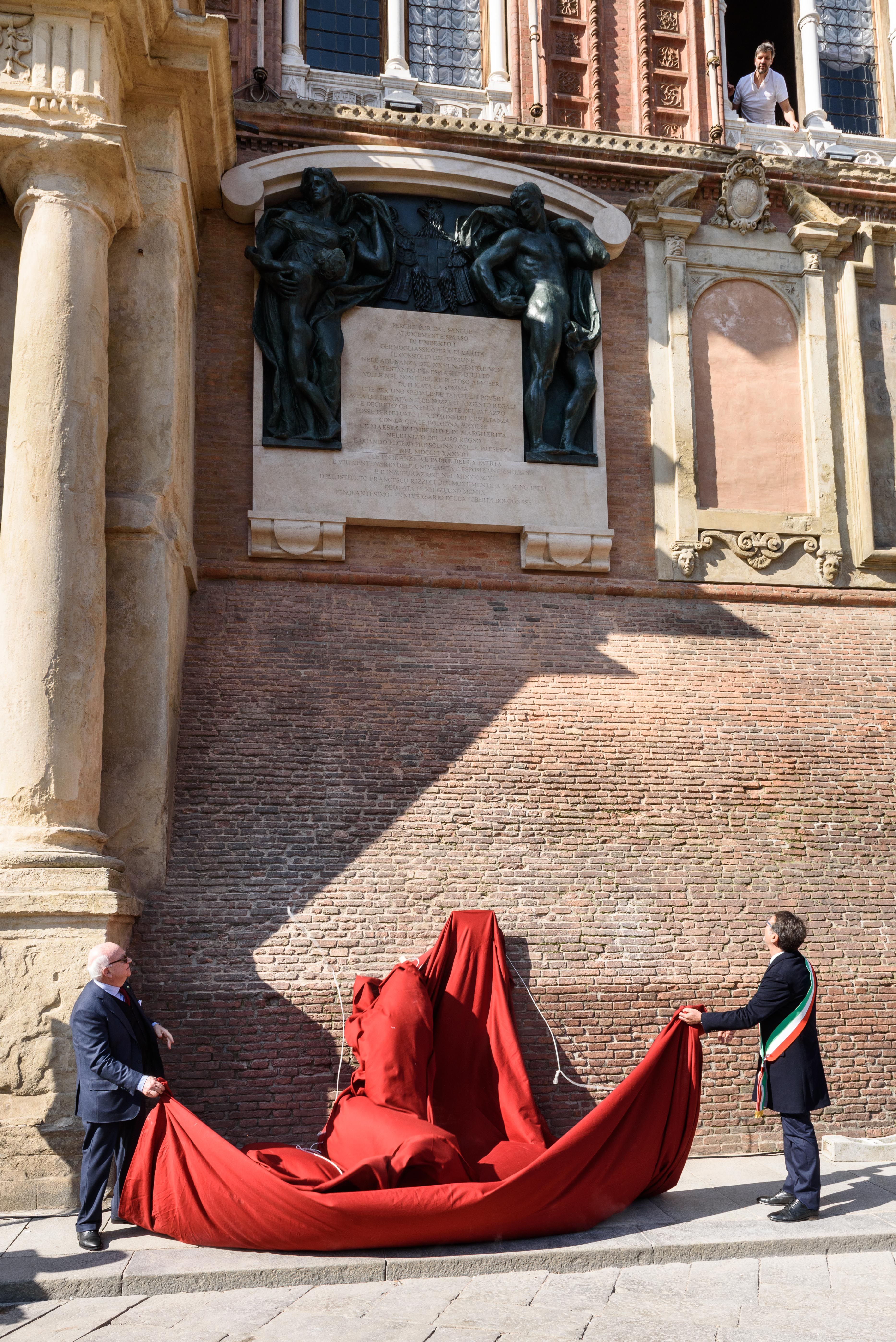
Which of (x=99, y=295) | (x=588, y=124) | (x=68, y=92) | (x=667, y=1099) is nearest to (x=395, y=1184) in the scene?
(x=667, y=1099)

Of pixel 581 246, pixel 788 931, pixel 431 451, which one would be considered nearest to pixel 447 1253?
pixel 788 931

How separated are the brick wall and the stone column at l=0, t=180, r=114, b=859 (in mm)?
1199

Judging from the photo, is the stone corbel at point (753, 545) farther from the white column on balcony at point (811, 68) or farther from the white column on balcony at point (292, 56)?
the white column on balcony at point (292, 56)

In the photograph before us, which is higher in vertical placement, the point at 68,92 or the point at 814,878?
the point at 68,92

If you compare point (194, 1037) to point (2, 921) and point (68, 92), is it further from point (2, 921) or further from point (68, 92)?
point (68, 92)

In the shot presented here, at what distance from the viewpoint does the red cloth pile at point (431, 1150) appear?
5766 millimetres

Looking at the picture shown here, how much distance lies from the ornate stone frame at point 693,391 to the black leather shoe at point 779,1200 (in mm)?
5814

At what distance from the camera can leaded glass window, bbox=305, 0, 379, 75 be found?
12.8 m

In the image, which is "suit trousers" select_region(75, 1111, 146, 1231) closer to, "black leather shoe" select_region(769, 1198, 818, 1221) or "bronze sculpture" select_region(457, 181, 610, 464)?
"black leather shoe" select_region(769, 1198, 818, 1221)

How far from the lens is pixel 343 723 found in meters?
9.84

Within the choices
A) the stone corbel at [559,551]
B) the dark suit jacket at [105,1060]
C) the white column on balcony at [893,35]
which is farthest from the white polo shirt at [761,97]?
the dark suit jacket at [105,1060]

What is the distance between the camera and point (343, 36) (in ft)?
42.2

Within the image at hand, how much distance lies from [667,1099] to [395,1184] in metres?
1.53

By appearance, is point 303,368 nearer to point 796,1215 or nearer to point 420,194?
point 420,194
